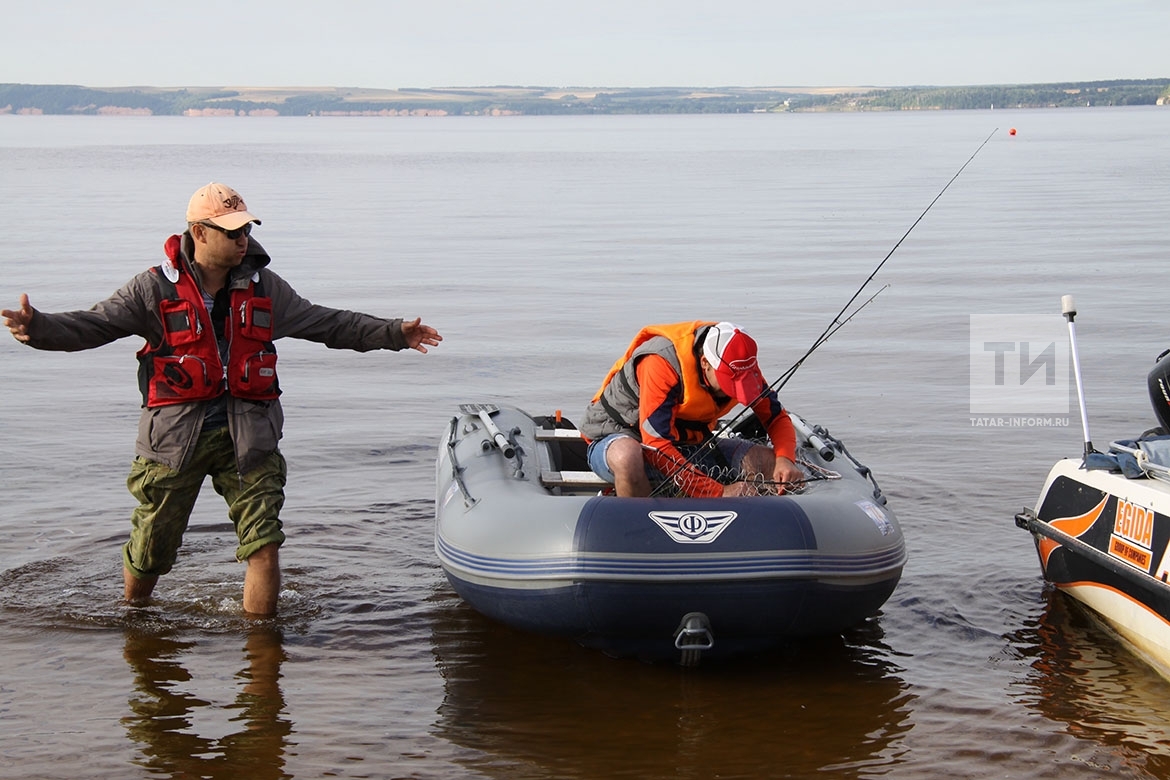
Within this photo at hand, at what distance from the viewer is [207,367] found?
Answer: 535 cm

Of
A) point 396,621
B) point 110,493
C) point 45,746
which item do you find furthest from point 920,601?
point 110,493

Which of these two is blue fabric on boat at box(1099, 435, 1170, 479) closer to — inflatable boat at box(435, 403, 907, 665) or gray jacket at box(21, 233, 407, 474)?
inflatable boat at box(435, 403, 907, 665)

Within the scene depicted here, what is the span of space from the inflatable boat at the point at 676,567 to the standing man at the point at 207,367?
2.86 feet

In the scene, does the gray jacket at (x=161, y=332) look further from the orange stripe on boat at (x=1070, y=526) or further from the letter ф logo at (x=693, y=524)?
the orange stripe on boat at (x=1070, y=526)

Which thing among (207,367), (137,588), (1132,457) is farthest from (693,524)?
(137,588)

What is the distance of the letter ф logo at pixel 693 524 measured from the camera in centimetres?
507

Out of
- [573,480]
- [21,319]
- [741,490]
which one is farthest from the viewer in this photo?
[573,480]

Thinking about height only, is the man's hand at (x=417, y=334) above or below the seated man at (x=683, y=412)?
above

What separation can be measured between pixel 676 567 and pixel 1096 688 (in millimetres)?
1796

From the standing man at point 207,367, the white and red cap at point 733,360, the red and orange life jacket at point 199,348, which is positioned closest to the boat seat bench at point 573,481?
the white and red cap at point 733,360

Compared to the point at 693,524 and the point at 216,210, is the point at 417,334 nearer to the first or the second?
the point at 216,210

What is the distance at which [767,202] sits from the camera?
28.9 meters

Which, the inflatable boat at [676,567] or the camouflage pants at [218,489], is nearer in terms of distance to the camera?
the inflatable boat at [676,567]

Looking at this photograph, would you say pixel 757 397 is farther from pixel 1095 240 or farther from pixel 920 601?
pixel 1095 240
